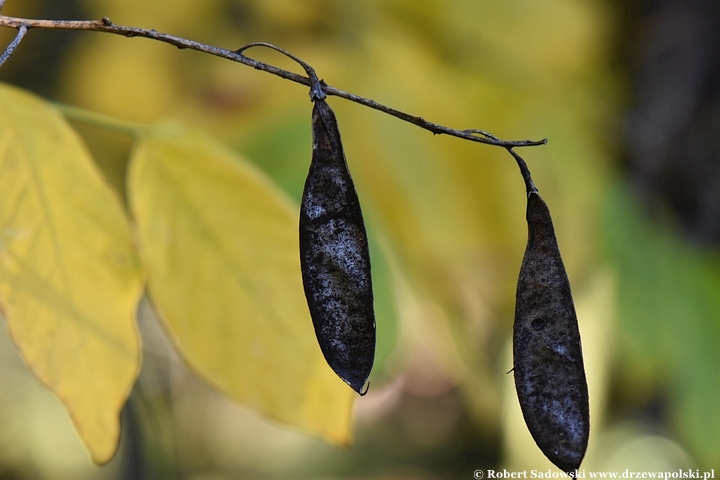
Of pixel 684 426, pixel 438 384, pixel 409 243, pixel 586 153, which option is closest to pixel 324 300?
pixel 409 243

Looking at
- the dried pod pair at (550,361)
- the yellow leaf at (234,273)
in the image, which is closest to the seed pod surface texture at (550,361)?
the dried pod pair at (550,361)

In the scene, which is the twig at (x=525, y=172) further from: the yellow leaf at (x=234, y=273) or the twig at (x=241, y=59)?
the yellow leaf at (x=234, y=273)

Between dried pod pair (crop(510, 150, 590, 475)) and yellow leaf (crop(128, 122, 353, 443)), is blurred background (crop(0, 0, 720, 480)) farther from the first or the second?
dried pod pair (crop(510, 150, 590, 475))

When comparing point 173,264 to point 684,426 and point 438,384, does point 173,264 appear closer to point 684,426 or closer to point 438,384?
point 684,426

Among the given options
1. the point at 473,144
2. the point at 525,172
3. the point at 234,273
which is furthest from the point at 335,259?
the point at 473,144

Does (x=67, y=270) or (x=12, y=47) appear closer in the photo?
(x=12, y=47)

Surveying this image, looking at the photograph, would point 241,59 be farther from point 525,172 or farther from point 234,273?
point 234,273
